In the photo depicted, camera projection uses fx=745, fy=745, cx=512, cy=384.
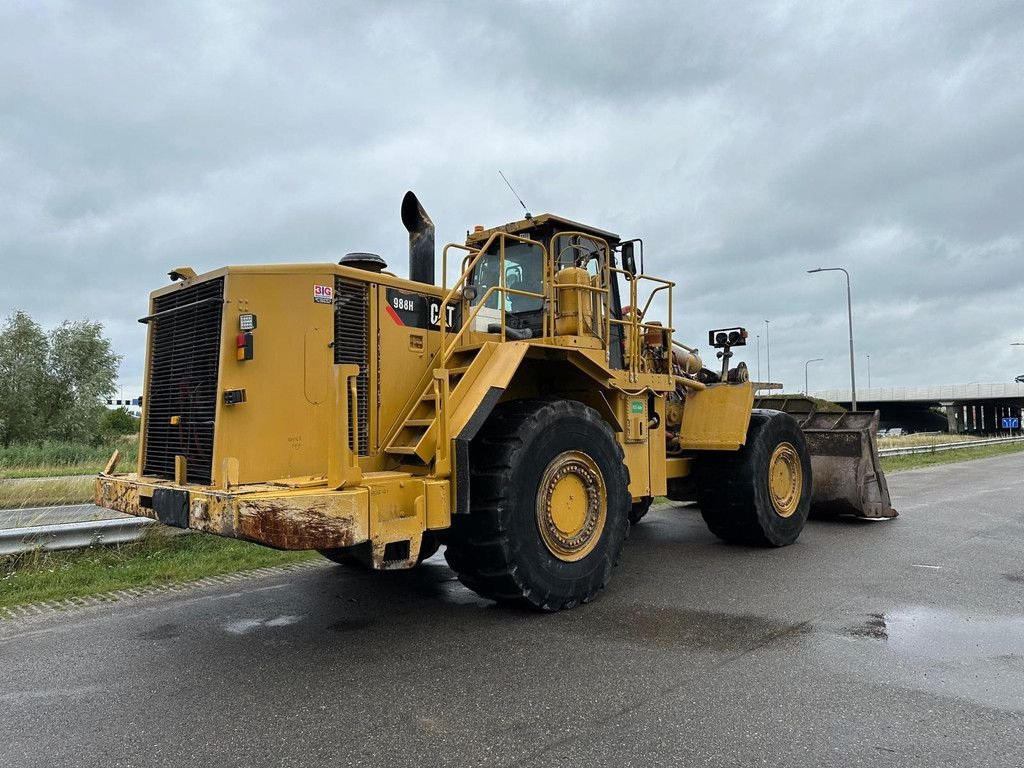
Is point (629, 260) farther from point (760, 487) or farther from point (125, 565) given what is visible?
point (125, 565)

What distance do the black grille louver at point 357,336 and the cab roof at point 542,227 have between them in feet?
5.92

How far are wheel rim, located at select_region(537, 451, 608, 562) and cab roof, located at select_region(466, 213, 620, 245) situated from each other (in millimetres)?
2160

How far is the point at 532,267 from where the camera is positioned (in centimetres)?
643

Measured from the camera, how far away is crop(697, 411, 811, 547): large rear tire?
25.1ft

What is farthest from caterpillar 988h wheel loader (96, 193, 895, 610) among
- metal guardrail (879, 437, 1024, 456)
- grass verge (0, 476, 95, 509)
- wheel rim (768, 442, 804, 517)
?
metal guardrail (879, 437, 1024, 456)

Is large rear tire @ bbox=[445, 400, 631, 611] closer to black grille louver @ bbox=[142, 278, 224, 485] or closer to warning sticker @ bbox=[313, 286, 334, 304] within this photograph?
warning sticker @ bbox=[313, 286, 334, 304]

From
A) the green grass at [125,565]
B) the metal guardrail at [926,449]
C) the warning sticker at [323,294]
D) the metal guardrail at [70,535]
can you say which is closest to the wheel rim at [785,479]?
the green grass at [125,565]

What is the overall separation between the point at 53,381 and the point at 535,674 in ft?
129

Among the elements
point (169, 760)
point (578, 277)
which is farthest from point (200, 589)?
point (578, 277)

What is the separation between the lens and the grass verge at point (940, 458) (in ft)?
70.7

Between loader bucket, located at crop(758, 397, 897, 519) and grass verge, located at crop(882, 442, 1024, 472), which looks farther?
grass verge, located at crop(882, 442, 1024, 472)

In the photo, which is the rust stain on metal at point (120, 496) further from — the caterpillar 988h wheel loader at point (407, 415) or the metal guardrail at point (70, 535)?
the metal guardrail at point (70, 535)

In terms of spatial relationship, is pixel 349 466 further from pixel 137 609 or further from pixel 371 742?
pixel 137 609

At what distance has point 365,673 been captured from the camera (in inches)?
164
